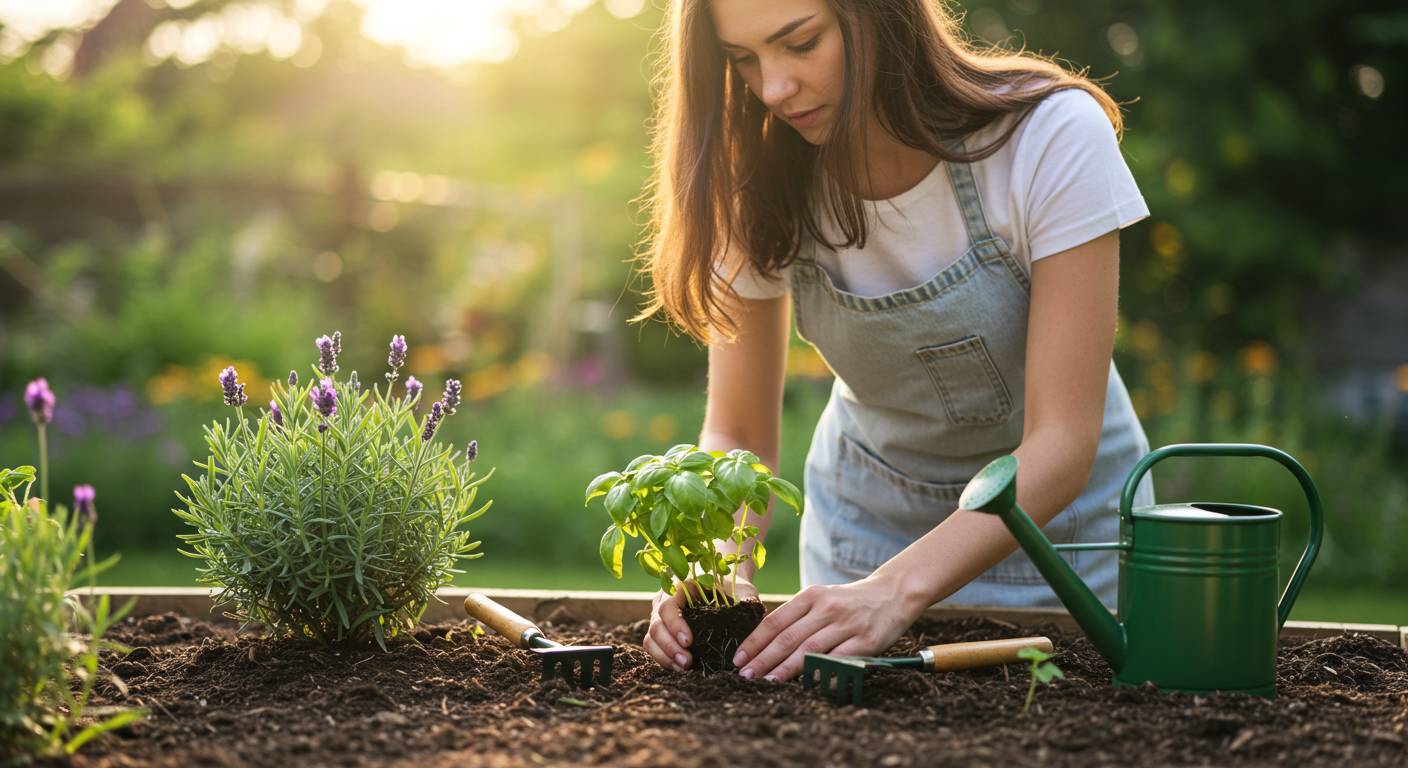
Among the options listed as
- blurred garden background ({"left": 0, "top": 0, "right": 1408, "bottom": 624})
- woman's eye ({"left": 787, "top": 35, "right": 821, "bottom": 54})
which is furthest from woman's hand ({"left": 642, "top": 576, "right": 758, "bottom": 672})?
blurred garden background ({"left": 0, "top": 0, "right": 1408, "bottom": 624})

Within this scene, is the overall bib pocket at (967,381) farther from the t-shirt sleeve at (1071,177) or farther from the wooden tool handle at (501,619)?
Answer: the wooden tool handle at (501,619)

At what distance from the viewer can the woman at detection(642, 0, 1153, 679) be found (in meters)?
1.85

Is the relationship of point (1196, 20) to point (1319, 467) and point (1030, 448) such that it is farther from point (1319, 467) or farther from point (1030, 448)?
point (1030, 448)

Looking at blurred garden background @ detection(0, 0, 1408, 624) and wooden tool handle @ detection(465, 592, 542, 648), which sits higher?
blurred garden background @ detection(0, 0, 1408, 624)

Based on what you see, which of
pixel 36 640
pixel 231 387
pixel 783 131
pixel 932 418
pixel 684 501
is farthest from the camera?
pixel 932 418

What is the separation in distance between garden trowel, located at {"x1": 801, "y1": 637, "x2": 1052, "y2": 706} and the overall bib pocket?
54 cm

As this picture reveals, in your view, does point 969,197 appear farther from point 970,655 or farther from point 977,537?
point 970,655

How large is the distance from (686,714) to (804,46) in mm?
1053

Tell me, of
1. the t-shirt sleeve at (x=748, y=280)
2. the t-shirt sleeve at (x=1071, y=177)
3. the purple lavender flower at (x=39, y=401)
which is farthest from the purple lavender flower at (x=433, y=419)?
the t-shirt sleeve at (x=1071, y=177)

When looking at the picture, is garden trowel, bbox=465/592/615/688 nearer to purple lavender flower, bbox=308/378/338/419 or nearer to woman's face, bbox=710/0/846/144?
purple lavender flower, bbox=308/378/338/419

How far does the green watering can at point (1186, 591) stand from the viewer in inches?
62.9

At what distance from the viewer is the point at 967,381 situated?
2244 mm

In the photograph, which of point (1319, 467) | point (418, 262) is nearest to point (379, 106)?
point (418, 262)

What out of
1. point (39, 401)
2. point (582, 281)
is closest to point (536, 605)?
point (39, 401)
